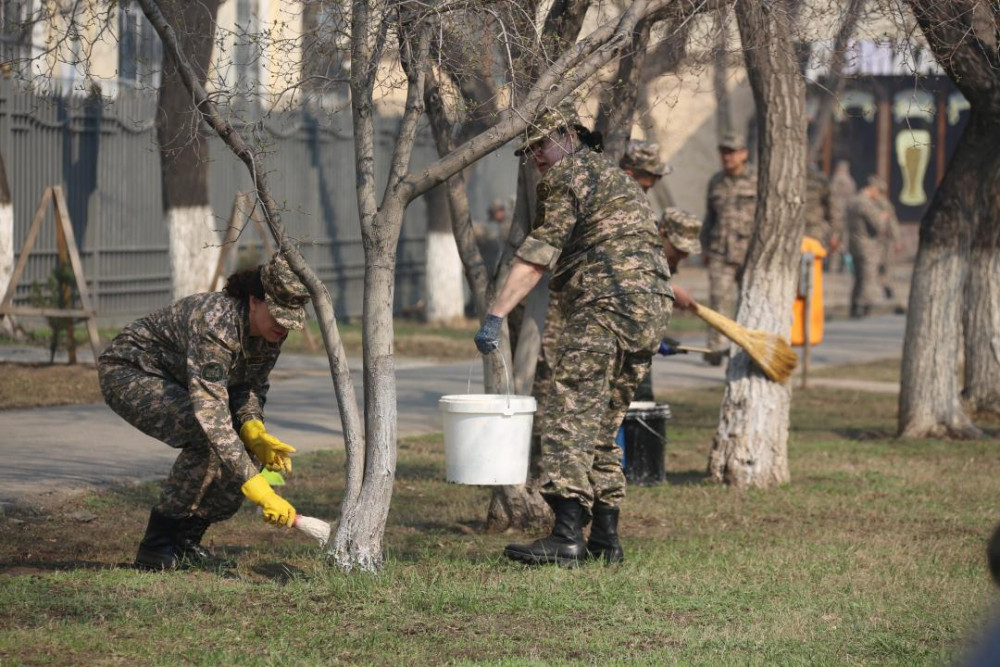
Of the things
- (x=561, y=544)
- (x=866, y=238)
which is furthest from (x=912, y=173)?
(x=561, y=544)

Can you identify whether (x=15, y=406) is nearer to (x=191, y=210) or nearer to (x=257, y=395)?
(x=191, y=210)

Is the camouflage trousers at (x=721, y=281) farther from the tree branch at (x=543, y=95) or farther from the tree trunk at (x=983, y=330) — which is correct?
the tree branch at (x=543, y=95)

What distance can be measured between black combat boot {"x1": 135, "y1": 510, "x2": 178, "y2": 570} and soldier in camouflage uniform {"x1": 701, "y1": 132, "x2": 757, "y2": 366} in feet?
26.1

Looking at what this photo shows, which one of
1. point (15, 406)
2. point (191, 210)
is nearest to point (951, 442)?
point (15, 406)

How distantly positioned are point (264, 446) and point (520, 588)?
1144 mm

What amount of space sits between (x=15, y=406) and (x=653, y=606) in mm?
6537

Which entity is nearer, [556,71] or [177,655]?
Result: [177,655]

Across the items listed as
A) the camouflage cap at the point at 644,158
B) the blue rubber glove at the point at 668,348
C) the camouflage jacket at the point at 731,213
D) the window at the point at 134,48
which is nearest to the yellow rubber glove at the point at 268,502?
the window at the point at 134,48

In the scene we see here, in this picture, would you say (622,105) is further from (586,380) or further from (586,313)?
(586,380)

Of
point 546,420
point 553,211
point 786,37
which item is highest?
point 786,37

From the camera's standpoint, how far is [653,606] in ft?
17.6

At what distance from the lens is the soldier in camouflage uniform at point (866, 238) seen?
68.3 ft

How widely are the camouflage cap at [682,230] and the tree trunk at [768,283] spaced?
79 cm

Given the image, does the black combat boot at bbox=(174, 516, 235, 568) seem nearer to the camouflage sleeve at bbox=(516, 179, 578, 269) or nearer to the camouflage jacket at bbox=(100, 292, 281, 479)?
the camouflage jacket at bbox=(100, 292, 281, 479)
